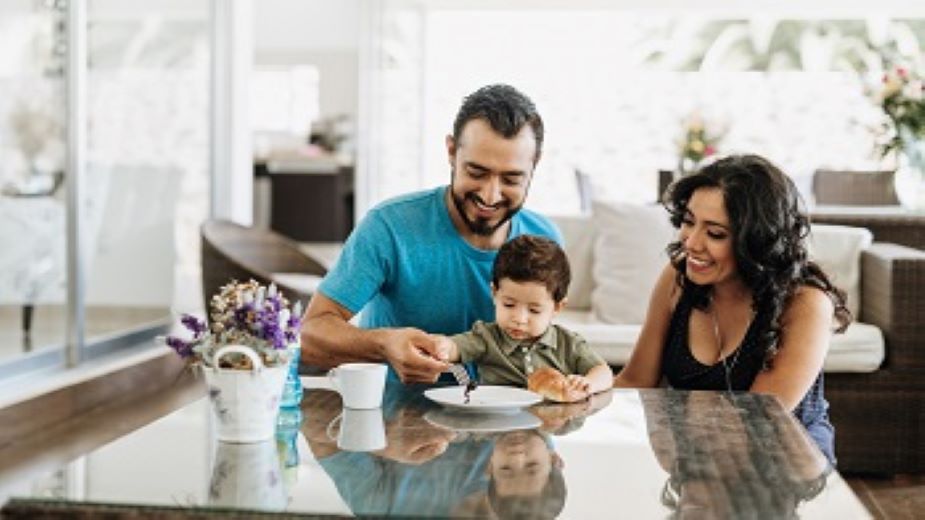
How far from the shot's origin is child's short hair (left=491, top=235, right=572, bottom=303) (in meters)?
2.09

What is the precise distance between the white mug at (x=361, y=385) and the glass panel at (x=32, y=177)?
2786mm

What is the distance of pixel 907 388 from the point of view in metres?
3.97

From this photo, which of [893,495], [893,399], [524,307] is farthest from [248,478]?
[893,399]

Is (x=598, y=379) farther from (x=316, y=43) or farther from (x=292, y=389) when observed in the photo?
(x=316, y=43)

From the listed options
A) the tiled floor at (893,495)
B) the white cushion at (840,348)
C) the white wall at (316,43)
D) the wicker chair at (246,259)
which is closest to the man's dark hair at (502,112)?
the white cushion at (840,348)

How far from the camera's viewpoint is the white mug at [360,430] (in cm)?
166

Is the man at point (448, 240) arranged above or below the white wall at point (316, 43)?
below

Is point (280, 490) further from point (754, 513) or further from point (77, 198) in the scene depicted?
point (77, 198)

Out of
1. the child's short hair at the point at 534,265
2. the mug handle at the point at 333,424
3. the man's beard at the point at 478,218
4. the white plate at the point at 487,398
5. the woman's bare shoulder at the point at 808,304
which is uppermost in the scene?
the man's beard at the point at 478,218

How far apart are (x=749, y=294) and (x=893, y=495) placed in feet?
5.43

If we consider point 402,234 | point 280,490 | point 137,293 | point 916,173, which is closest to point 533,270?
point 402,234

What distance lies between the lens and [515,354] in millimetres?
2139

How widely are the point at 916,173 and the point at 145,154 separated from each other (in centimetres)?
332

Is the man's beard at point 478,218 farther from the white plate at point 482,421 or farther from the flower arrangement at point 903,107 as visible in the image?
the flower arrangement at point 903,107
